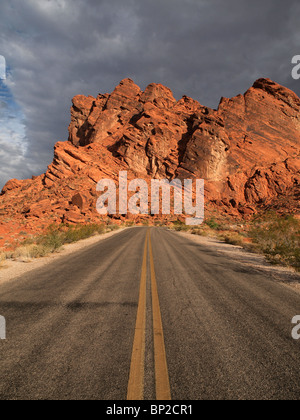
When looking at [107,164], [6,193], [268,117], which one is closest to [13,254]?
[107,164]

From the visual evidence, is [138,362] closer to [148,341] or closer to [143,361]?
[143,361]

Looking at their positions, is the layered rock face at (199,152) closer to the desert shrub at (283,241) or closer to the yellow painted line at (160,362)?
the desert shrub at (283,241)

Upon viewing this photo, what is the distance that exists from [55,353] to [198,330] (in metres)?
1.93

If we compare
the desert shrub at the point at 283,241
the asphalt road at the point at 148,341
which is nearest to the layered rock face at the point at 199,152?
the desert shrub at the point at 283,241

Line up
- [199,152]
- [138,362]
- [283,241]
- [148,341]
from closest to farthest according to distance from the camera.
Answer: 1. [138,362]
2. [148,341]
3. [283,241]
4. [199,152]

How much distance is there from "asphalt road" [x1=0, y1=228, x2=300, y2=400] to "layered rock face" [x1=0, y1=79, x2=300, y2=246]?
126 feet

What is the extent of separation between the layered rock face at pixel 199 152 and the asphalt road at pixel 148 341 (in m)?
38.5

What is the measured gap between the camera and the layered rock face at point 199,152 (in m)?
50.7

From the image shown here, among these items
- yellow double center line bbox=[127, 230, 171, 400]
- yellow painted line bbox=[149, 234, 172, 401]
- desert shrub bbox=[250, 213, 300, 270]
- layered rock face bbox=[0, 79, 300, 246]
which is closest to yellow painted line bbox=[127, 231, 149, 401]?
yellow double center line bbox=[127, 230, 171, 400]

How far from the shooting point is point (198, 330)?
2.89 metres

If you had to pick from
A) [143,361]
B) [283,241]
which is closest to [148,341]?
[143,361]

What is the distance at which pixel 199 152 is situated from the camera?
57656mm

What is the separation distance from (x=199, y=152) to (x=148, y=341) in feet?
197
